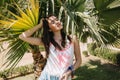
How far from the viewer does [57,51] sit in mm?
2930

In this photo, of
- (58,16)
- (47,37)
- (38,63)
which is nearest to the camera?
(47,37)

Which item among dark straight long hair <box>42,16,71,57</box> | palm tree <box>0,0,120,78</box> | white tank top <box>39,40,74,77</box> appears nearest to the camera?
white tank top <box>39,40,74,77</box>

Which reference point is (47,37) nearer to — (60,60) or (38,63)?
(60,60)

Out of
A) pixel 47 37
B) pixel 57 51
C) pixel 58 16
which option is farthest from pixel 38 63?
pixel 57 51

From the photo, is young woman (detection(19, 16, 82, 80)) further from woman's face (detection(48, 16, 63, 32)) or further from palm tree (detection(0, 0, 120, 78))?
palm tree (detection(0, 0, 120, 78))

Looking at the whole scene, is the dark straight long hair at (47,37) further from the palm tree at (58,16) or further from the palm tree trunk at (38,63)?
the palm tree trunk at (38,63)


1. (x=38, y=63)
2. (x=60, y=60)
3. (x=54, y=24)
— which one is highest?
(x=54, y=24)

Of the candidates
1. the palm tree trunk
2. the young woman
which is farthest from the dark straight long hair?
the palm tree trunk

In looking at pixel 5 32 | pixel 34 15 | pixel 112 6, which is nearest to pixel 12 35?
pixel 5 32

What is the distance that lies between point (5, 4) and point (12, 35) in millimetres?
697

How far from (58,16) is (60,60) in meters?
1.25

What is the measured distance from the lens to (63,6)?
3.66m

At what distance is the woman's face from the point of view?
2.92m

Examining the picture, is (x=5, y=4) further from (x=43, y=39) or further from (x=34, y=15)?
(x=43, y=39)
